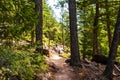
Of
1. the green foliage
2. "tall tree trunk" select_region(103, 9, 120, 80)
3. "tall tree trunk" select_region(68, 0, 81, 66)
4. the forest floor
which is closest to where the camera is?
the green foliage

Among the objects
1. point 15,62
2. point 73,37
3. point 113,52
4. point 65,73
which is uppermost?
point 15,62

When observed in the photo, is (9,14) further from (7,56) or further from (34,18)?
(7,56)

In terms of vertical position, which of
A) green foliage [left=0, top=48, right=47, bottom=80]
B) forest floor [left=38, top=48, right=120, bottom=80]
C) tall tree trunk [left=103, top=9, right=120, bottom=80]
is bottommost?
forest floor [left=38, top=48, right=120, bottom=80]

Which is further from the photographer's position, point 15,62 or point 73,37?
point 73,37

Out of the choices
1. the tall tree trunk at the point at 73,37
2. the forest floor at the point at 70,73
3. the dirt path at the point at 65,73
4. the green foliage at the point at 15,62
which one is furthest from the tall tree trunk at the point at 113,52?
the green foliage at the point at 15,62

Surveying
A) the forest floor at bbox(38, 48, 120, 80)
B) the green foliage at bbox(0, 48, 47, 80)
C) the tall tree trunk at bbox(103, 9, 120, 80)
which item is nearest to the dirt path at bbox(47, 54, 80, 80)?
the forest floor at bbox(38, 48, 120, 80)

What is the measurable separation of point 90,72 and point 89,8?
8.94 metres

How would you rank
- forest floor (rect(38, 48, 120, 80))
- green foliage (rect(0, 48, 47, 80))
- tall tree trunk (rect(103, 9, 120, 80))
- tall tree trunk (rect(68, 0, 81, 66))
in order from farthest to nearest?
tall tree trunk (rect(68, 0, 81, 66)), tall tree trunk (rect(103, 9, 120, 80)), forest floor (rect(38, 48, 120, 80)), green foliage (rect(0, 48, 47, 80))

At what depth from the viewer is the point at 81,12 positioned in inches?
806

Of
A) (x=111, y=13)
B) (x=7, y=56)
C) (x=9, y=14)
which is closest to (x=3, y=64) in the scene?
(x=7, y=56)

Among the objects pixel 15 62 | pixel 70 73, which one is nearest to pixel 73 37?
pixel 70 73

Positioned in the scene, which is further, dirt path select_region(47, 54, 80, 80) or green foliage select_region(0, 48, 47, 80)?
dirt path select_region(47, 54, 80, 80)

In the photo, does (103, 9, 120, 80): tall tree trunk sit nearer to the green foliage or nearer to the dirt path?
the dirt path

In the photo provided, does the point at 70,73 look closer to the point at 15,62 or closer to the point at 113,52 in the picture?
the point at 113,52
